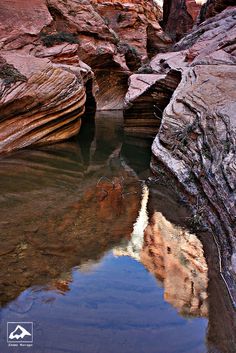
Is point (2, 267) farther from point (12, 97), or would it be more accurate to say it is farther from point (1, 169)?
point (12, 97)

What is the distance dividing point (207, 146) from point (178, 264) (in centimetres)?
228

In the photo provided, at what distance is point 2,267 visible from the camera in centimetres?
365

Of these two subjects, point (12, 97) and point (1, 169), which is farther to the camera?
point (12, 97)

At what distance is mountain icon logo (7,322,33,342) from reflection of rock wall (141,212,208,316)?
1.16 meters

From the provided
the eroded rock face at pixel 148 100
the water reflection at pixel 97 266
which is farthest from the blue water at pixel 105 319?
the eroded rock face at pixel 148 100

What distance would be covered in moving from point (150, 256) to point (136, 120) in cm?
839

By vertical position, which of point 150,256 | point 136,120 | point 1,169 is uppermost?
point 150,256

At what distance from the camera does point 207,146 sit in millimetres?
5746

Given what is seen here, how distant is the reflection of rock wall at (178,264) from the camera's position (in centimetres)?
334

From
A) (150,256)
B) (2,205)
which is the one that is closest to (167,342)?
(150,256)

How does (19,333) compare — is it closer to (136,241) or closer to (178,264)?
(178,264)

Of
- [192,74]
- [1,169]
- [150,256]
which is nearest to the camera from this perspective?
[150,256]

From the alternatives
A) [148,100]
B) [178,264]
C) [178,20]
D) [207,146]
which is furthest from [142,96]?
[178,20]

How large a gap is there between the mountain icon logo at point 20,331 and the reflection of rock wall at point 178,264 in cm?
116
